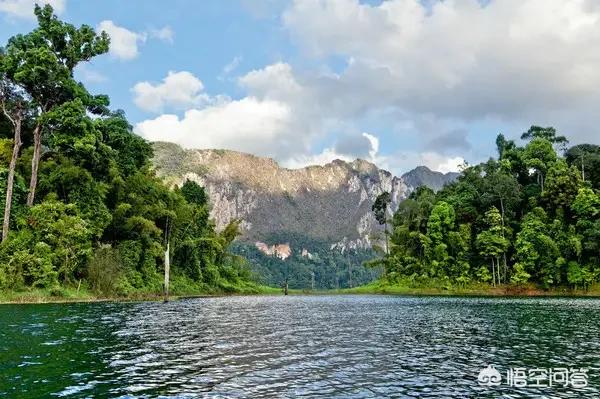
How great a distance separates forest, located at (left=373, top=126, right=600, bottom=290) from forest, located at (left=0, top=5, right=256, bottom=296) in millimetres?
57724

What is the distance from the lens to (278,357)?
18.6 meters

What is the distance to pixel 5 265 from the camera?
50.6 m

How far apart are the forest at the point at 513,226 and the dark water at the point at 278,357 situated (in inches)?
2324

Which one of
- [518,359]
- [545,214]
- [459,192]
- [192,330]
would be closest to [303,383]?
[518,359]

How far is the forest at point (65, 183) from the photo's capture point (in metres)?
54.3

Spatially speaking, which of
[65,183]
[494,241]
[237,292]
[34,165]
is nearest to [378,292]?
[237,292]

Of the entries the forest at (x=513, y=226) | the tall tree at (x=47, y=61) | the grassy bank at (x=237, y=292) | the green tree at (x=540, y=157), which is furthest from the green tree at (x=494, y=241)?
the tall tree at (x=47, y=61)

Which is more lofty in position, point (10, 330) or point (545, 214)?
point (545, 214)

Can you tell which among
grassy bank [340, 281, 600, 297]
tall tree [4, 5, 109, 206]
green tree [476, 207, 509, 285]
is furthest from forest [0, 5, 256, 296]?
green tree [476, 207, 509, 285]

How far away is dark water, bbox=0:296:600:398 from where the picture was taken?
13.3 m

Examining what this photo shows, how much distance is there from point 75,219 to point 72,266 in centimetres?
551

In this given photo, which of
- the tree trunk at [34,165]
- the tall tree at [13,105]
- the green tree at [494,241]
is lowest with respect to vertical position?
the green tree at [494,241]

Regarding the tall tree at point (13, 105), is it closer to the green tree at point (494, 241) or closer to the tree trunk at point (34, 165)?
the tree trunk at point (34, 165)

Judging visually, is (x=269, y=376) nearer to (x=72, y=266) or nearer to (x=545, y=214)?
(x=72, y=266)
